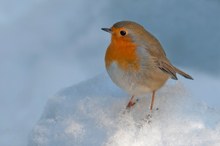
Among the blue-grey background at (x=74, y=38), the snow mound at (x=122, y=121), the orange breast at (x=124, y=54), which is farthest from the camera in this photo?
the blue-grey background at (x=74, y=38)

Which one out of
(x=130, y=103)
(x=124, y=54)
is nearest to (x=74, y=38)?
(x=130, y=103)

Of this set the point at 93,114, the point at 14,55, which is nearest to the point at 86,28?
the point at 14,55

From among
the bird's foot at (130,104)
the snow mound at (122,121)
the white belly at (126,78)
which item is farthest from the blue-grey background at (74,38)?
the white belly at (126,78)

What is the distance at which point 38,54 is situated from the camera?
13.8ft

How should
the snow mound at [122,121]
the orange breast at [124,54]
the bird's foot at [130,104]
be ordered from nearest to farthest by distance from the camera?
the snow mound at [122,121] < the orange breast at [124,54] < the bird's foot at [130,104]

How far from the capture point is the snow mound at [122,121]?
8.13ft

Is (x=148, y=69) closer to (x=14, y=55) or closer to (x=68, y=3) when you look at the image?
(x=14, y=55)

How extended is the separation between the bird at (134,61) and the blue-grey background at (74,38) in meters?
1.19

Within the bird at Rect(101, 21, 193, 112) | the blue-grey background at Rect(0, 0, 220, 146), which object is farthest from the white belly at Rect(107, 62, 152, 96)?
the blue-grey background at Rect(0, 0, 220, 146)

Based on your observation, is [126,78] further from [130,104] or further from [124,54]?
[130,104]

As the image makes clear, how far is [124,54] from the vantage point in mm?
2631

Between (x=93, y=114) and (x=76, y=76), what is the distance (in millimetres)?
1345

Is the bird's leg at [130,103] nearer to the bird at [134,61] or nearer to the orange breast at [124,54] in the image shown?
the bird at [134,61]

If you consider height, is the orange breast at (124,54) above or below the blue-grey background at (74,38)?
below
